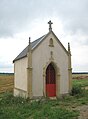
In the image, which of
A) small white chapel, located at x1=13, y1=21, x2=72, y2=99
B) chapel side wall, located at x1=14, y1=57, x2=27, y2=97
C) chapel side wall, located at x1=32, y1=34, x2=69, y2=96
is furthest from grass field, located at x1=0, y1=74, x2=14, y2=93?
chapel side wall, located at x1=32, y1=34, x2=69, y2=96

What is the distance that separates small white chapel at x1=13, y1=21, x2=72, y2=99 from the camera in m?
19.8

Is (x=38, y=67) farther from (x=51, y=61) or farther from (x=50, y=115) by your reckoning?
(x=50, y=115)

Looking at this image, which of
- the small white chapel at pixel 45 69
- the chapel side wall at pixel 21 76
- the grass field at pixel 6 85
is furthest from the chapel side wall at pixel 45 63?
the grass field at pixel 6 85

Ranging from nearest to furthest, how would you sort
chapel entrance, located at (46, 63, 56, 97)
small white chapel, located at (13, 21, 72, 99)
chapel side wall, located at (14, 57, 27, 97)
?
small white chapel, located at (13, 21, 72, 99), chapel side wall, located at (14, 57, 27, 97), chapel entrance, located at (46, 63, 56, 97)

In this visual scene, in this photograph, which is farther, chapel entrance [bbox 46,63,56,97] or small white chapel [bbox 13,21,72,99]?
chapel entrance [bbox 46,63,56,97]

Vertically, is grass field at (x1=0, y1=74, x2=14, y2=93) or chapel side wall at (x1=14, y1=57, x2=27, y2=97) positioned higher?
chapel side wall at (x1=14, y1=57, x2=27, y2=97)

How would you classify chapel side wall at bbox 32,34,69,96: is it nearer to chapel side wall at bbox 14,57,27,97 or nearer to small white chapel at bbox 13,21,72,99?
small white chapel at bbox 13,21,72,99

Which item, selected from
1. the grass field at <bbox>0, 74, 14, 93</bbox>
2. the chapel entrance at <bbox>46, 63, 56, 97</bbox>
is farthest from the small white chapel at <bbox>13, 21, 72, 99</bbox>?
the grass field at <bbox>0, 74, 14, 93</bbox>

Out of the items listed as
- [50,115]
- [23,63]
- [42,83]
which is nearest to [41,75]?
[42,83]

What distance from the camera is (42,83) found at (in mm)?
20281

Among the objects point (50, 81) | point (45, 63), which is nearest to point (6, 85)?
point (50, 81)

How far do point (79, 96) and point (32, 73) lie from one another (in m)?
4.81

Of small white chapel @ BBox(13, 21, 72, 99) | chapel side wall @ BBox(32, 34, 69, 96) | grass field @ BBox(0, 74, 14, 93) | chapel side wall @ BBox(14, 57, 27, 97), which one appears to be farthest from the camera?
grass field @ BBox(0, 74, 14, 93)

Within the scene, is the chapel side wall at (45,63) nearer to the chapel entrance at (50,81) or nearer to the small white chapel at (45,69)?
the small white chapel at (45,69)
